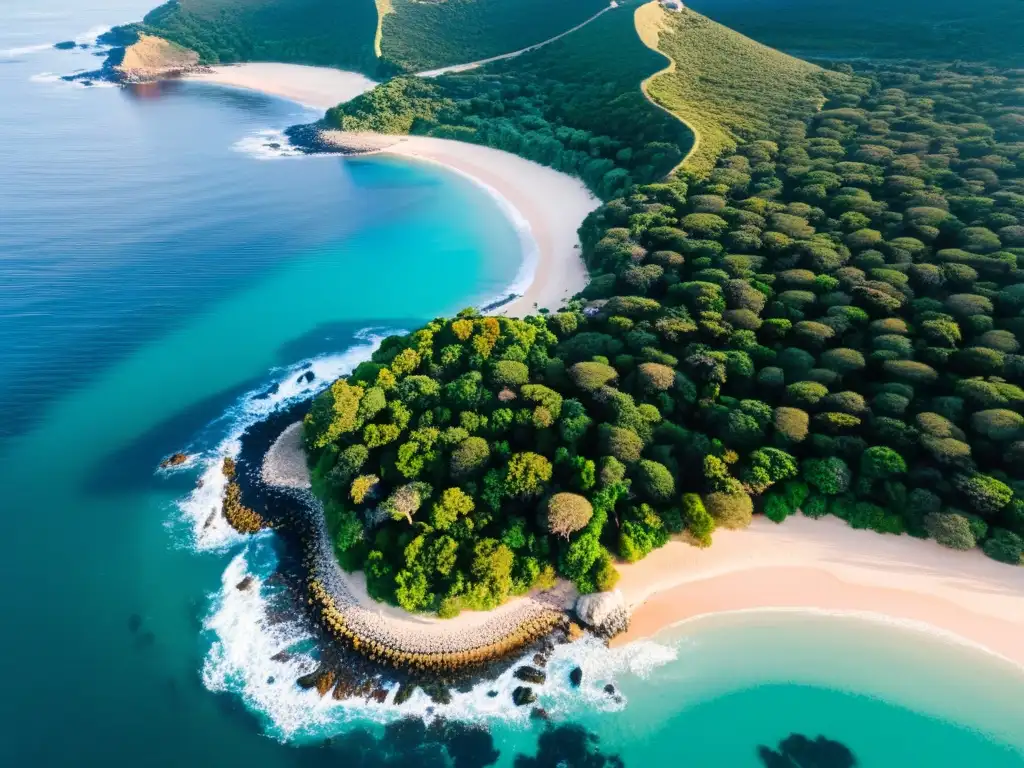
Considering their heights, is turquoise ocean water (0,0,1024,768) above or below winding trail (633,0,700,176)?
below

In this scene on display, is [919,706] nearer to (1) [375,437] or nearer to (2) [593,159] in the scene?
(1) [375,437]

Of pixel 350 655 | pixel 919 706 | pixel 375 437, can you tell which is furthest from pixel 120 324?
pixel 919 706

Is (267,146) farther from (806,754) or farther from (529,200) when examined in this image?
(806,754)

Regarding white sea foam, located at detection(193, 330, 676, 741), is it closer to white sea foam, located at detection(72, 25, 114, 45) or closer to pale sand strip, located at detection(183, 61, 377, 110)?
pale sand strip, located at detection(183, 61, 377, 110)

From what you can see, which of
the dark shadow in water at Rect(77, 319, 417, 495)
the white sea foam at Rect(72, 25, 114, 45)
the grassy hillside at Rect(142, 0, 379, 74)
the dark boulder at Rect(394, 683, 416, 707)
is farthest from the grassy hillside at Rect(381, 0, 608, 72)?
the dark boulder at Rect(394, 683, 416, 707)

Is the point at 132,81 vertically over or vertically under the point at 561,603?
over

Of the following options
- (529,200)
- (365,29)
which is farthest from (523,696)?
(365,29)
